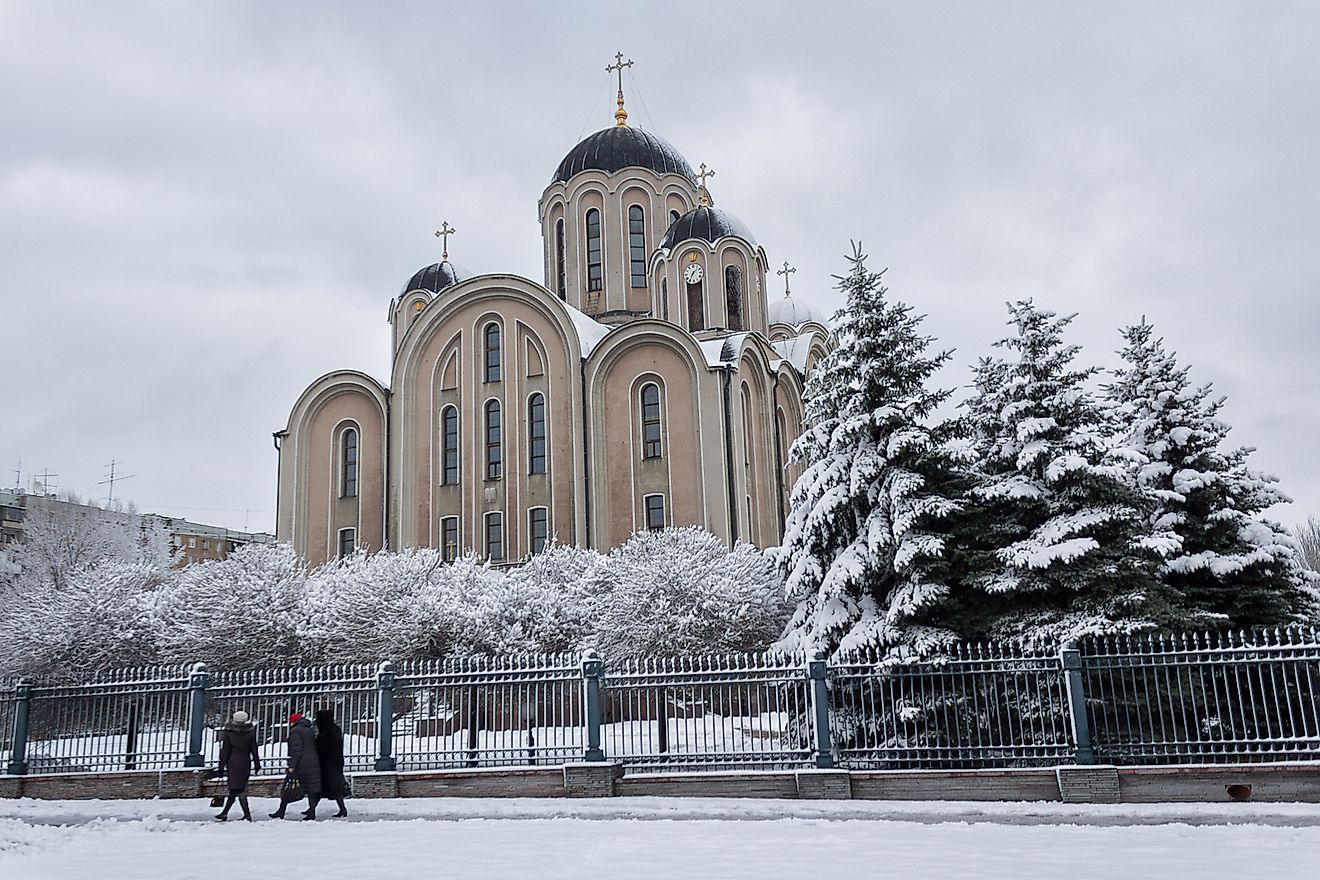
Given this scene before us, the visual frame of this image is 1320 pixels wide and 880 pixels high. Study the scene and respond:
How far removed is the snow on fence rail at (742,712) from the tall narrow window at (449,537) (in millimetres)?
16882

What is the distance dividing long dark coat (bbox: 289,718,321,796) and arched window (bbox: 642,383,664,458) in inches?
800

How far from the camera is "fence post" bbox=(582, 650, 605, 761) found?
13312mm

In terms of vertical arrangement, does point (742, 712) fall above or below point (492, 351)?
below

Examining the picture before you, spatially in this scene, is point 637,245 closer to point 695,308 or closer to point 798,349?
point 695,308

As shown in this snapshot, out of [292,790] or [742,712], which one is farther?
[742,712]

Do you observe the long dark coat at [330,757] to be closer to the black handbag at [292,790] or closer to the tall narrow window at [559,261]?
the black handbag at [292,790]

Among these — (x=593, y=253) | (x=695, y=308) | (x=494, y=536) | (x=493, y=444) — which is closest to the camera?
(x=494, y=536)

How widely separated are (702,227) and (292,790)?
94.2 feet

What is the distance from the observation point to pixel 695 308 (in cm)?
3797

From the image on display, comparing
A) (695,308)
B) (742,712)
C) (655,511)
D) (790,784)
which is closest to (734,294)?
(695,308)

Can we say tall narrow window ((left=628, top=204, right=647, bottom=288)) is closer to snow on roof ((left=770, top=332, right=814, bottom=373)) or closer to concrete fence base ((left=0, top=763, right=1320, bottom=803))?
snow on roof ((left=770, top=332, right=814, bottom=373))

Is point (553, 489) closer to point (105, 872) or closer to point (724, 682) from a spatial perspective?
point (724, 682)

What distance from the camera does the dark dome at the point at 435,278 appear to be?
44156 mm

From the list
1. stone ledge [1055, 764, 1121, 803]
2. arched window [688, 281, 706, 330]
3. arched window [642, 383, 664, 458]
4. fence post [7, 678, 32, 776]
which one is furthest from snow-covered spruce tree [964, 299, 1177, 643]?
arched window [688, 281, 706, 330]
